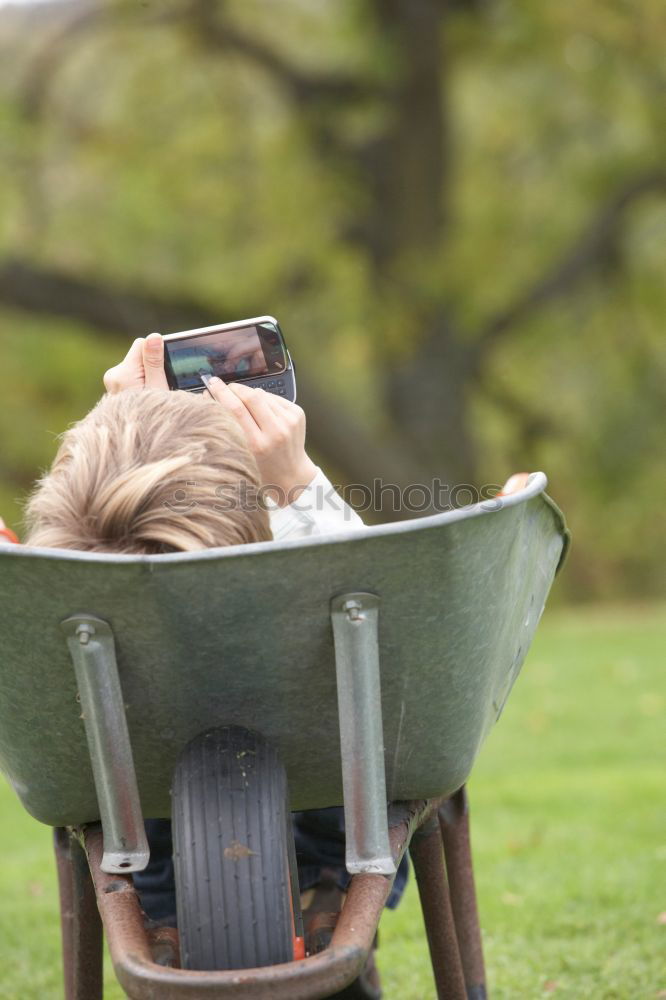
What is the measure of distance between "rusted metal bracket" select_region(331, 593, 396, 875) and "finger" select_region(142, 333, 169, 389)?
2.30ft

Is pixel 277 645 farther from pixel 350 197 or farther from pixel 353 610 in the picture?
pixel 350 197

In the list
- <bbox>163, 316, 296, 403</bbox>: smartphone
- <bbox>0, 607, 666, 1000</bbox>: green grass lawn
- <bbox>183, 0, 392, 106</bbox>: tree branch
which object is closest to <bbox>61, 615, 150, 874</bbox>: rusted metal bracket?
<bbox>163, 316, 296, 403</bbox>: smartphone

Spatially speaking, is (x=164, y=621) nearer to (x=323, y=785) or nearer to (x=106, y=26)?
(x=323, y=785)

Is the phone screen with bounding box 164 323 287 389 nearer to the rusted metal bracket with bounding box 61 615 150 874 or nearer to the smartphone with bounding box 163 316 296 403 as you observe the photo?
the smartphone with bounding box 163 316 296 403

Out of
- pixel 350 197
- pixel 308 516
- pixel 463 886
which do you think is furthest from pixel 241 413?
pixel 350 197

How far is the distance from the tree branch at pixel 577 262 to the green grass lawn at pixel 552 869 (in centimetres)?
681

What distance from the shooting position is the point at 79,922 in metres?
1.80

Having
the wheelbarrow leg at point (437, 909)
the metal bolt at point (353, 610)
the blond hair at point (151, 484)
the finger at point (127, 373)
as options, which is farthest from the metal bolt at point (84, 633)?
the wheelbarrow leg at point (437, 909)

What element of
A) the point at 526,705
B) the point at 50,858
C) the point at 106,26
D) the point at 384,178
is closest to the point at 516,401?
the point at 384,178

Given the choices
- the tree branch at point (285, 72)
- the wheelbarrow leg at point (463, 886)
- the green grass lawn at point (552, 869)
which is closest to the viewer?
the wheelbarrow leg at point (463, 886)

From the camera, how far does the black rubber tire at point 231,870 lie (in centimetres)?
129

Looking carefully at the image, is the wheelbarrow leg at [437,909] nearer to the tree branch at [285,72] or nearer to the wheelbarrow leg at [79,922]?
the wheelbarrow leg at [79,922]

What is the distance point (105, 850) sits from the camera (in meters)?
1.40

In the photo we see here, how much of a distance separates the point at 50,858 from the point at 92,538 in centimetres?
295
